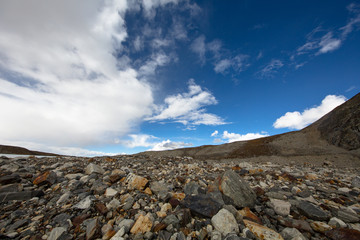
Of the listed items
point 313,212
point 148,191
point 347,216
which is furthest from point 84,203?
point 347,216

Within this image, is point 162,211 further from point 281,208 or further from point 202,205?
point 281,208

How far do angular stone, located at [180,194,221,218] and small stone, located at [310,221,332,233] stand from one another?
223 cm

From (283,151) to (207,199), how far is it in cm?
4603

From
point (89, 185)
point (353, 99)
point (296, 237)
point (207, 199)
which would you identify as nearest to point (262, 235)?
point (296, 237)

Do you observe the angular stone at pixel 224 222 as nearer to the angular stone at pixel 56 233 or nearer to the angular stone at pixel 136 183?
the angular stone at pixel 136 183

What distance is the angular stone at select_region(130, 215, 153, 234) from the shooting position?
325 cm

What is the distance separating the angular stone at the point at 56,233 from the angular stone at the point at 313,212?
6161mm

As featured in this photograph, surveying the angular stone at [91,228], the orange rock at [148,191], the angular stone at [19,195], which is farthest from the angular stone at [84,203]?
the angular stone at [19,195]

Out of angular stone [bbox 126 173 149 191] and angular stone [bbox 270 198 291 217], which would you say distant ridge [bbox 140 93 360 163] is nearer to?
angular stone [bbox 270 198 291 217]

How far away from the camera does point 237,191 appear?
4.48 metres

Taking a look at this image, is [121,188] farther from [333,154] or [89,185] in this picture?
[333,154]

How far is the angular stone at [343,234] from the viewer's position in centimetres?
295

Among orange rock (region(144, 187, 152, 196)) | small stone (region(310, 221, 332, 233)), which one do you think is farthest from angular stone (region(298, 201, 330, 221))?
orange rock (region(144, 187, 152, 196))

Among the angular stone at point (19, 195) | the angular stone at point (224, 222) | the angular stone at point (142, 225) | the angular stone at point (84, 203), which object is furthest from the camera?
the angular stone at point (19, 195)
